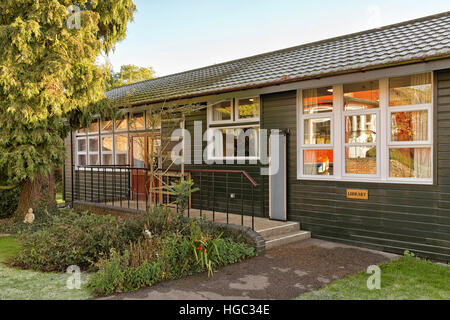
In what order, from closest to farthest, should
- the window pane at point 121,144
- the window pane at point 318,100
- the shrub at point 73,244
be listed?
the shrub at point 73,244
the window pane at point 318,100
the window pane at point 121,144

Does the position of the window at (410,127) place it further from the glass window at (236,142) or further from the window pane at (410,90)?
the glass window at (236,142)

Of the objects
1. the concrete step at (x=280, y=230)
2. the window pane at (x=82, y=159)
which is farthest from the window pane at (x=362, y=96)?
the window pane at (x=82, y=159)

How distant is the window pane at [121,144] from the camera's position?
11.0 m

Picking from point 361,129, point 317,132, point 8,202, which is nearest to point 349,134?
point 361,129

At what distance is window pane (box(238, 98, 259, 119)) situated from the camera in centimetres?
760

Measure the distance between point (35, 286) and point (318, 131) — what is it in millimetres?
5197

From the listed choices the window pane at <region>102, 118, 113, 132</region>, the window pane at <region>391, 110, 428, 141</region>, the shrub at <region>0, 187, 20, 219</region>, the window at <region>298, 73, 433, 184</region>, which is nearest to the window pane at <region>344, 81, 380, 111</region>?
the window at <region>298, 73, 433, 184</region>

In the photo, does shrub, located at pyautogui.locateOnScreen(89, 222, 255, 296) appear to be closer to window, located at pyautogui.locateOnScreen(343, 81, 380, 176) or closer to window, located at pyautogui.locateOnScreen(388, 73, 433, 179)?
window, located at pyautogui.locateOnScreen(343, 81, 380, 176)

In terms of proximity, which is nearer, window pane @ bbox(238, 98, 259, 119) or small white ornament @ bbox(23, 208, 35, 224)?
window pane @ bbox(238, 98, 259, 119)

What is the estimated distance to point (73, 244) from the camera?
5113 mm

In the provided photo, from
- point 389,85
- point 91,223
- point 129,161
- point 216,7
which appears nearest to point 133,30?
point 129,161

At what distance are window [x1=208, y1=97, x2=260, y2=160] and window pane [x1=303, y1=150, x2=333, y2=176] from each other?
3.82ft

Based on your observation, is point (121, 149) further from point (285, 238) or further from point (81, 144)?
point (285, 238)
